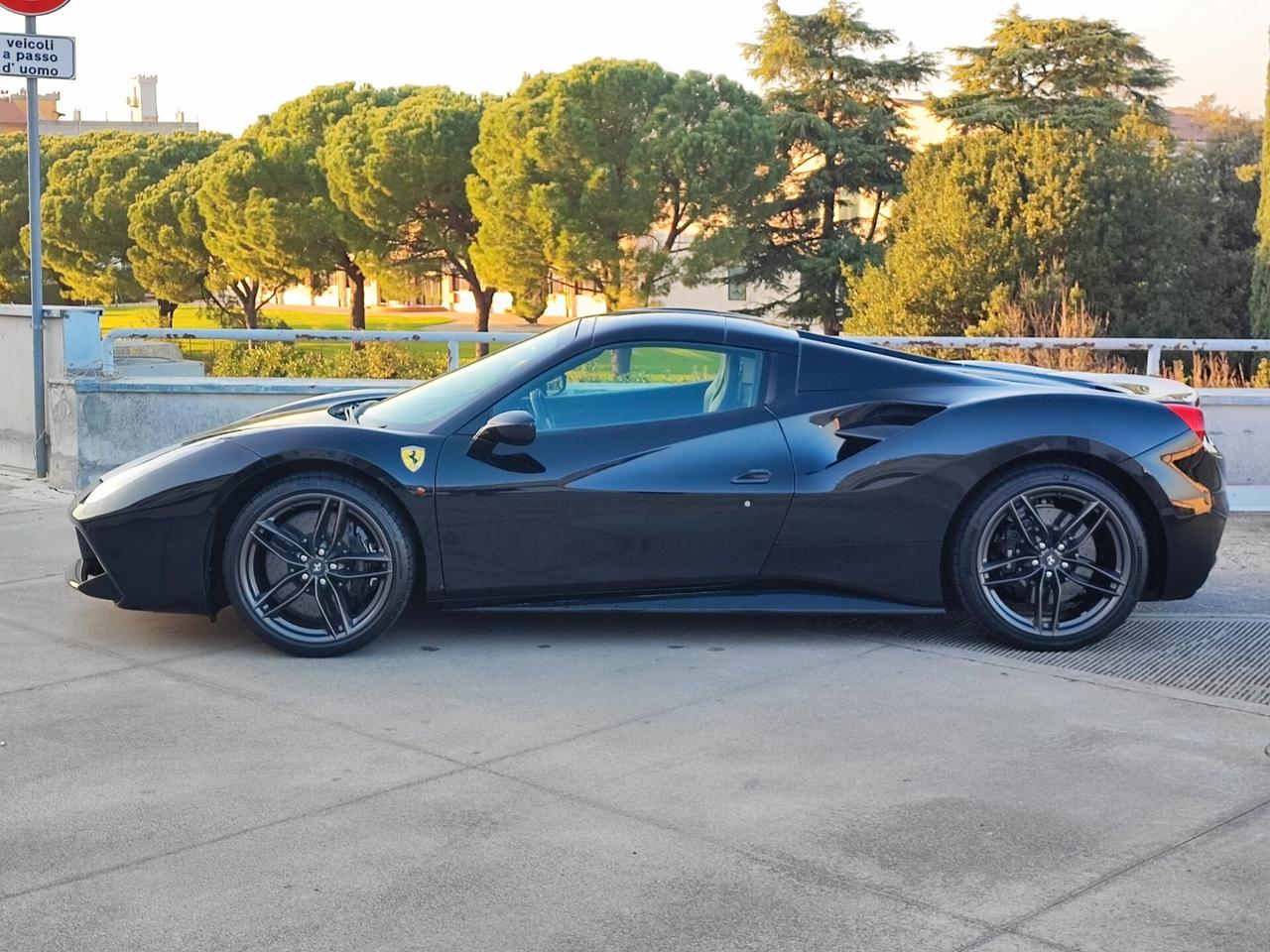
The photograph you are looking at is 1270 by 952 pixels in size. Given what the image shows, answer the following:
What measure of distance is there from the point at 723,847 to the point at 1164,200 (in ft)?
114

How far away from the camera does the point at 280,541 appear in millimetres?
5531

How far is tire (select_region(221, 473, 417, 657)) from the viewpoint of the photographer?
5516mm

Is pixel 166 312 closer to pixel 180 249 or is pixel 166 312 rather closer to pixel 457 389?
pixel 180 249

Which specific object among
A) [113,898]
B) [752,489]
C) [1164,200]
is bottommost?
[113,898]

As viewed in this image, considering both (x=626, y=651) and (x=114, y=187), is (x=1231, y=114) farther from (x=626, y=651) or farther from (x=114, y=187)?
(x=626, y=651)

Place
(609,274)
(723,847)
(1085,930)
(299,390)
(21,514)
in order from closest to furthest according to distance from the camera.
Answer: (1085,930)
(723,847)
(21,514)
(299,390)
(609,274)

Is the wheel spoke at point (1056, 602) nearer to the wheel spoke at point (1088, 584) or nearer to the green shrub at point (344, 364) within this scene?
the wheel spoke at point (1088, 584)

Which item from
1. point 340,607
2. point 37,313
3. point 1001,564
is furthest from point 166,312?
point 1001,564

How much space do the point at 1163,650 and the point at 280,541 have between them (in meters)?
3.46

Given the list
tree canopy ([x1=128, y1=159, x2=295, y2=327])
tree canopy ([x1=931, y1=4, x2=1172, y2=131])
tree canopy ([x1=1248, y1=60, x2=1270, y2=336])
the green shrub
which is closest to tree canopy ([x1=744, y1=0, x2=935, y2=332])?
tree canopy ([x1=931, y1=4, x2=1172, y2=131])

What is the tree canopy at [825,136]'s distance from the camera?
49.6 m

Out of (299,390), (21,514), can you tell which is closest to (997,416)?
(299,390)

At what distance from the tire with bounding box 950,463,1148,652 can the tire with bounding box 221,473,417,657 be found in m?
2.18

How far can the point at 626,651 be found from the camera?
564 cm
